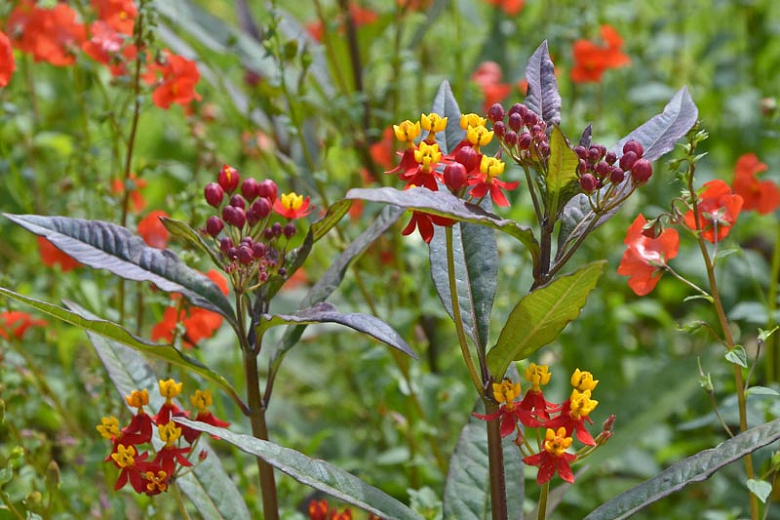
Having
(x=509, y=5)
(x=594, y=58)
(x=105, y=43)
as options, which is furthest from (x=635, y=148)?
(x=509, y=5)

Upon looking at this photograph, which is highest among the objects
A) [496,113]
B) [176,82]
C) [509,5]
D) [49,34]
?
[509,5]

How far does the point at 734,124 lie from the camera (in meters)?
2.96

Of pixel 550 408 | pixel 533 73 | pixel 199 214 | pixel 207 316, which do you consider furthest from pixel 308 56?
pixel 550 408

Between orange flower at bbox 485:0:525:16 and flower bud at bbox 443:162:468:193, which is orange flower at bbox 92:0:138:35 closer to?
flower bud at bbox 443:162:468:193

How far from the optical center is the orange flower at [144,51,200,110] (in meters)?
1.77

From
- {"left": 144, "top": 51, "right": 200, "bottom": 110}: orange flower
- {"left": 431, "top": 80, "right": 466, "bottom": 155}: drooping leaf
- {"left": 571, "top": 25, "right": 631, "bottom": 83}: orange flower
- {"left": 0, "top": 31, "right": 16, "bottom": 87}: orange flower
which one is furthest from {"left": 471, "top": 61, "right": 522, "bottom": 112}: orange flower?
{"left": 0, "top": 31, "right": 16, "bottom": 87}: orange flower

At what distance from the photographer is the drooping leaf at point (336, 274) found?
1284 mm

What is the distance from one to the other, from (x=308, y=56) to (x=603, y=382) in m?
1.15

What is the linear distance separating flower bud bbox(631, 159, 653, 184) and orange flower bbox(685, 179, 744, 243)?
0.91ft

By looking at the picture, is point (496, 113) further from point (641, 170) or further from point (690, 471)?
point (690, 471)

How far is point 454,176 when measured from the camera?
1.07 meters

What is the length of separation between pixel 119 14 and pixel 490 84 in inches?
45.9

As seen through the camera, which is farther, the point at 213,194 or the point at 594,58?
the point at 594,58

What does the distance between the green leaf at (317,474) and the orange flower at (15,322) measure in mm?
869
